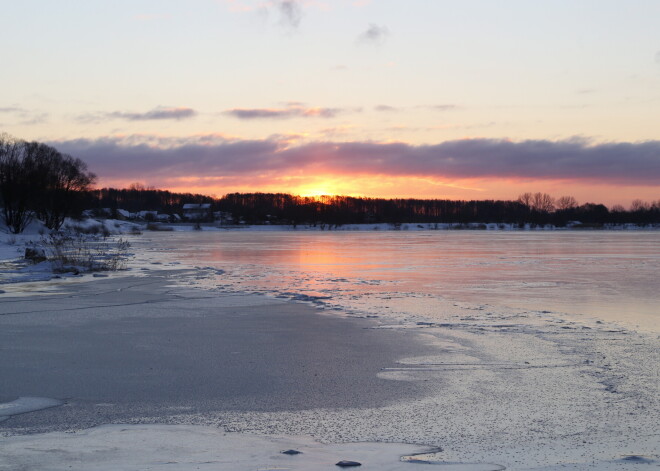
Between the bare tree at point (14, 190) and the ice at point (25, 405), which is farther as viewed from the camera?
the bare tree at point (14, 190)

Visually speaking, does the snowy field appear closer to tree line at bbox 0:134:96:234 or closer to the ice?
the ice

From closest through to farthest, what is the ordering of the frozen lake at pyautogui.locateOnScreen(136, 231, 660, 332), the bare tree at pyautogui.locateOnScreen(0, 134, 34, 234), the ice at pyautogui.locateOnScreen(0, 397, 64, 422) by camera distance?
the ice at pyautogui.locateOnScreen(0, 397, 64, 422), the frozen lake at pyautogui.locateOnScreen(136, 231, 660, 332), the bare tree at pyautogui.locateOnScreen(0, 134, 34, 234)

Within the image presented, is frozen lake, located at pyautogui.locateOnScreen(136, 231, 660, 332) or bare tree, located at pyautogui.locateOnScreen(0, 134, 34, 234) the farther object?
bare tree, located at pyautogui.locateOnScreen(0, 134, 34, 234)

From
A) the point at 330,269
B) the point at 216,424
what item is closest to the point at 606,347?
the point at 216,424

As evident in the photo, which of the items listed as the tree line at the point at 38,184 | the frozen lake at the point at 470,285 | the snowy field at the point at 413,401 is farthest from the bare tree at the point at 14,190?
the snowy field at the point at 413,401

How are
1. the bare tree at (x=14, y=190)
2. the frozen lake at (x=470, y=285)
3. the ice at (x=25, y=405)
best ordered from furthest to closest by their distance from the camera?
the bare tree at (x=14, y=190) → the frozen lake at (x=470, y=285) → the ice at (x=25, y=405)

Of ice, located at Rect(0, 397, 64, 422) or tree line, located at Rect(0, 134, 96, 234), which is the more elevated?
tree line, located at Rect(0, 134, 96, 234)

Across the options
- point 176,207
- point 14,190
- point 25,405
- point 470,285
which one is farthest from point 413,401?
point 176,207

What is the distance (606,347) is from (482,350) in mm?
1387

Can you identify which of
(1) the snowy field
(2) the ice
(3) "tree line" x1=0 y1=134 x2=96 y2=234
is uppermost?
(3) "tree line" x1=0 y1=134 x2=96 y2=234

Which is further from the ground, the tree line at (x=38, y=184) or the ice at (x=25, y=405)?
the tree line at (x=38, y=184)

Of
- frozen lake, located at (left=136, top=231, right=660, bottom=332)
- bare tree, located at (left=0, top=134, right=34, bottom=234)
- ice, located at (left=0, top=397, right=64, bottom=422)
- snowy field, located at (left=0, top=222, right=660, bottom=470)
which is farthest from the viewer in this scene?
bare tree, located at (left=0, top=134, right=34, bottom=234)

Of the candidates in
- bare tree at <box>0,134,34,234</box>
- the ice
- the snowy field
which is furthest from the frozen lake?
bare tree at <box>0,134,34,234</box>

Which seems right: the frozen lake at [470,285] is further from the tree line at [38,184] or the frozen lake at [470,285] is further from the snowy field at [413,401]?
the tree line at [38,184]
